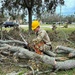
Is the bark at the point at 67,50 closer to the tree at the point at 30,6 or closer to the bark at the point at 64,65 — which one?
the bark at the point at 64,65

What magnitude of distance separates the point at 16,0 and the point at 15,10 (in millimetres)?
1560

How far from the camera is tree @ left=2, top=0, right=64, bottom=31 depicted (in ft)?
79.6

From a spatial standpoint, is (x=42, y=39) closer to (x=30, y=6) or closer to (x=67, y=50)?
(x=67, y=50)

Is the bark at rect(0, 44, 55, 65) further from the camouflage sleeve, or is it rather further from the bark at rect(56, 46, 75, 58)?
the bark at rect(56, 46, 75, 58)

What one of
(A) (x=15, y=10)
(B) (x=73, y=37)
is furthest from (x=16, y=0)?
(B) (x=73, y=37)

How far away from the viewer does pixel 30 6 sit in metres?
24.1

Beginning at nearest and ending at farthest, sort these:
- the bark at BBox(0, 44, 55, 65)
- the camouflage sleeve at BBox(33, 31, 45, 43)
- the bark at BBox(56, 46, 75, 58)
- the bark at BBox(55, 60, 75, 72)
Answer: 1. the bark at BBox(55, 60, 75, 72)
2. the bark at BBox(0, 44, 55, 65)
3. the camouflage sleeve at BBox(33, 31, 45, 43)
4. the bark at BBox(56, 46, 75, 58)

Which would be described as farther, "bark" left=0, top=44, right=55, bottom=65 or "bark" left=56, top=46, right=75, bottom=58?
"bark" left=56, top=46, right=75, bottom=58

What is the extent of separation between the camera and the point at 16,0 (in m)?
24.3

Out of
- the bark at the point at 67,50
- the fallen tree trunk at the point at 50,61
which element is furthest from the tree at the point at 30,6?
the fallen tree trunk at the point at 50,61

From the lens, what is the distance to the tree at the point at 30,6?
24250 mm

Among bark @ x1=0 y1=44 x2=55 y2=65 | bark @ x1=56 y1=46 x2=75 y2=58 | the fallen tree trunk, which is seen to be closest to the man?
bark @ x1=56 y1=46 x2=75 y2=58

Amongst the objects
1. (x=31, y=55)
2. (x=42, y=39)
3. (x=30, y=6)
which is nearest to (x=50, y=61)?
(x=31, y=55)

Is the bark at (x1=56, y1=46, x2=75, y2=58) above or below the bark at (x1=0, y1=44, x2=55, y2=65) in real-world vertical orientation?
below
